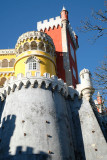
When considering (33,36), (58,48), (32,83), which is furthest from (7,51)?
(32,83)

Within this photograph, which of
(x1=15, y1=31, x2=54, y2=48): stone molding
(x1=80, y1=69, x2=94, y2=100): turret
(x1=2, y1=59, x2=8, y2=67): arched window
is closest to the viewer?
(x1=80, y1=69, x2=94, y2=100): turret

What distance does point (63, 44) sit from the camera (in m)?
29.8

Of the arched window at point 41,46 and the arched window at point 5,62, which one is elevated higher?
the arched window at point 5,62

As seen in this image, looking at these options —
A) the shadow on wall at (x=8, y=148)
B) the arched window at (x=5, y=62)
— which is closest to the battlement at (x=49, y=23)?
the arched window at (x=5, y=62)

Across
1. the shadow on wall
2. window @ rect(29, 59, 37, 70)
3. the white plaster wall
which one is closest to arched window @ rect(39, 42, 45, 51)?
window @ rect(29, 59, 37, 70)

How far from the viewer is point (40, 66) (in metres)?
23.9

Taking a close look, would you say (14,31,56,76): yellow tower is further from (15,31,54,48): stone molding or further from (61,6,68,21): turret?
(61,6,68,21): turret

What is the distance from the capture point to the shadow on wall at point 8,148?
1558 cm

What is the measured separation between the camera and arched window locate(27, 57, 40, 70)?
23.7 metres

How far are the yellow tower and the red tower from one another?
242 cm

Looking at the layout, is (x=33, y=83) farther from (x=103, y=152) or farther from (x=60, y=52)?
(x=60, y=52)

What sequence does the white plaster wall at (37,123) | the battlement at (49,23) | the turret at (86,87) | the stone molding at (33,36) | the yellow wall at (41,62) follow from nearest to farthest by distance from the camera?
the white plaster wall at (37,123)
the turret at (86,87)
the yellow wall at (41,62)
the stone molding at (33,36)
the battlement at (49,23)

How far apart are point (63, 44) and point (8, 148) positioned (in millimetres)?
18163

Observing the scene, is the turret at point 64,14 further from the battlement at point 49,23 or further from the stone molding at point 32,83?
the stone molding at point 32,83
